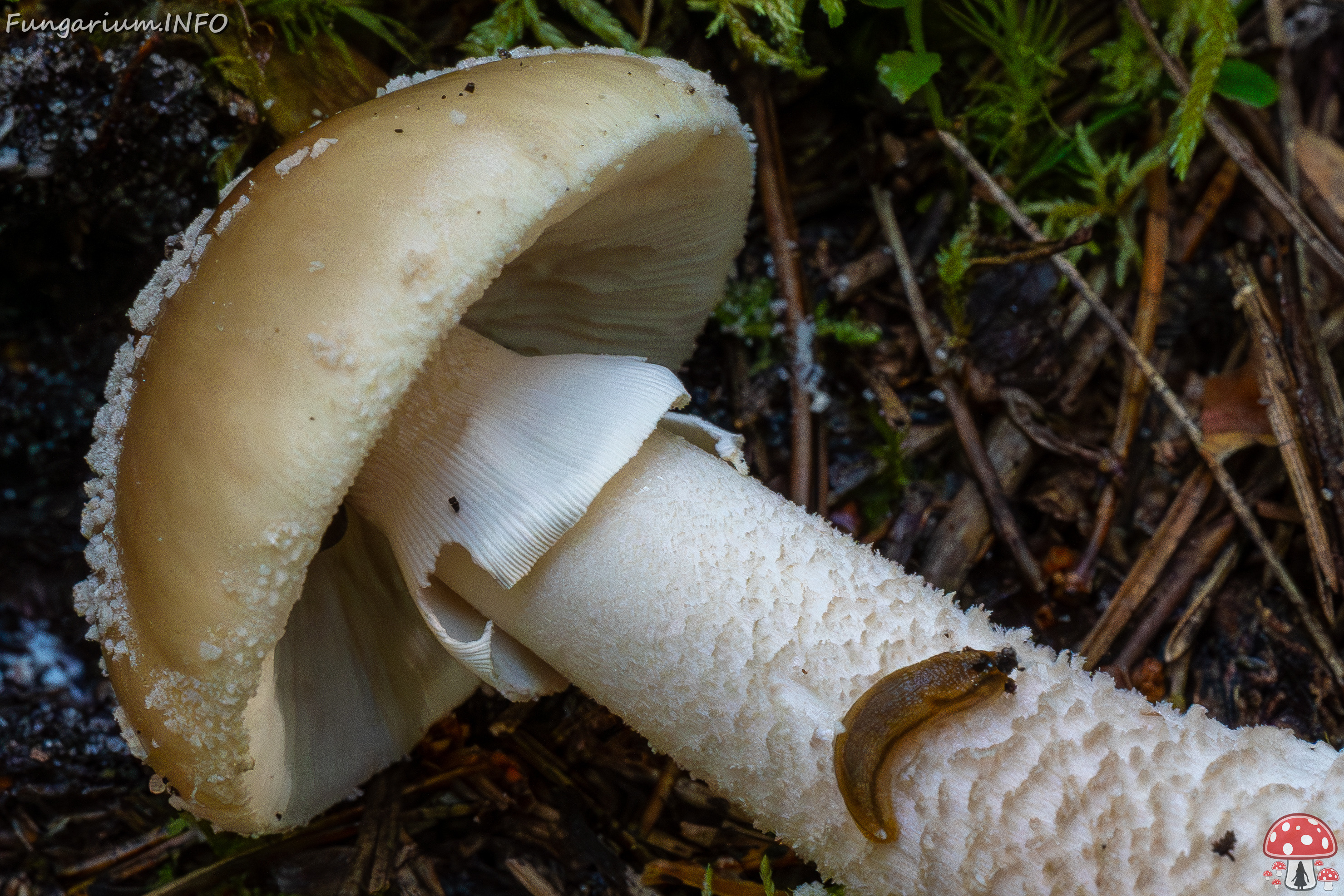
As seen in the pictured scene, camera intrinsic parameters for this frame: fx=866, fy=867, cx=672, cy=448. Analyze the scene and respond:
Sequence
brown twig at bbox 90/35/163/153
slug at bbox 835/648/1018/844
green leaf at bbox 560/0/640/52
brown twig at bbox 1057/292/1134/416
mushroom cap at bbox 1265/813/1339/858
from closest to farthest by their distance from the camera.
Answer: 1. mushroom cap at bbox 1265/813/1339/858
2. slug at bbox 835/648/1018/844
3. brown twig at bbox 90/35/163/153
4. green leaf at bbox 560/0/640/52
5. brown twig at bbox 1057/292/1134/416

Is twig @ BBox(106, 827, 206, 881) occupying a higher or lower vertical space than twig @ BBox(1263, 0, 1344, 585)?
lower

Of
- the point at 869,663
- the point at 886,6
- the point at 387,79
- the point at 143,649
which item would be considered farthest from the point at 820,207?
the point at 143,649

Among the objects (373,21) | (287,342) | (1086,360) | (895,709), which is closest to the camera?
(287,342)

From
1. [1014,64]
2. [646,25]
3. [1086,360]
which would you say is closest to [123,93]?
[646,25]

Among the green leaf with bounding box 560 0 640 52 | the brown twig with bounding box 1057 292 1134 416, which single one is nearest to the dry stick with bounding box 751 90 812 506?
the green leaf with bounding box 560 0 640 52

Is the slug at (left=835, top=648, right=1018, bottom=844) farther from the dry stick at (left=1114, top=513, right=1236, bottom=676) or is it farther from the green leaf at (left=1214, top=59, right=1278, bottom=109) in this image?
the green leaf at (left=1214, top=59, right=1278, bottom=109)

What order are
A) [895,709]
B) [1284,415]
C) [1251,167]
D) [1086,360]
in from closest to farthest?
[895,709] < [1284,415] < [1251,167] < [1086,360]

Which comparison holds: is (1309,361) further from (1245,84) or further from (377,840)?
(377,840)
